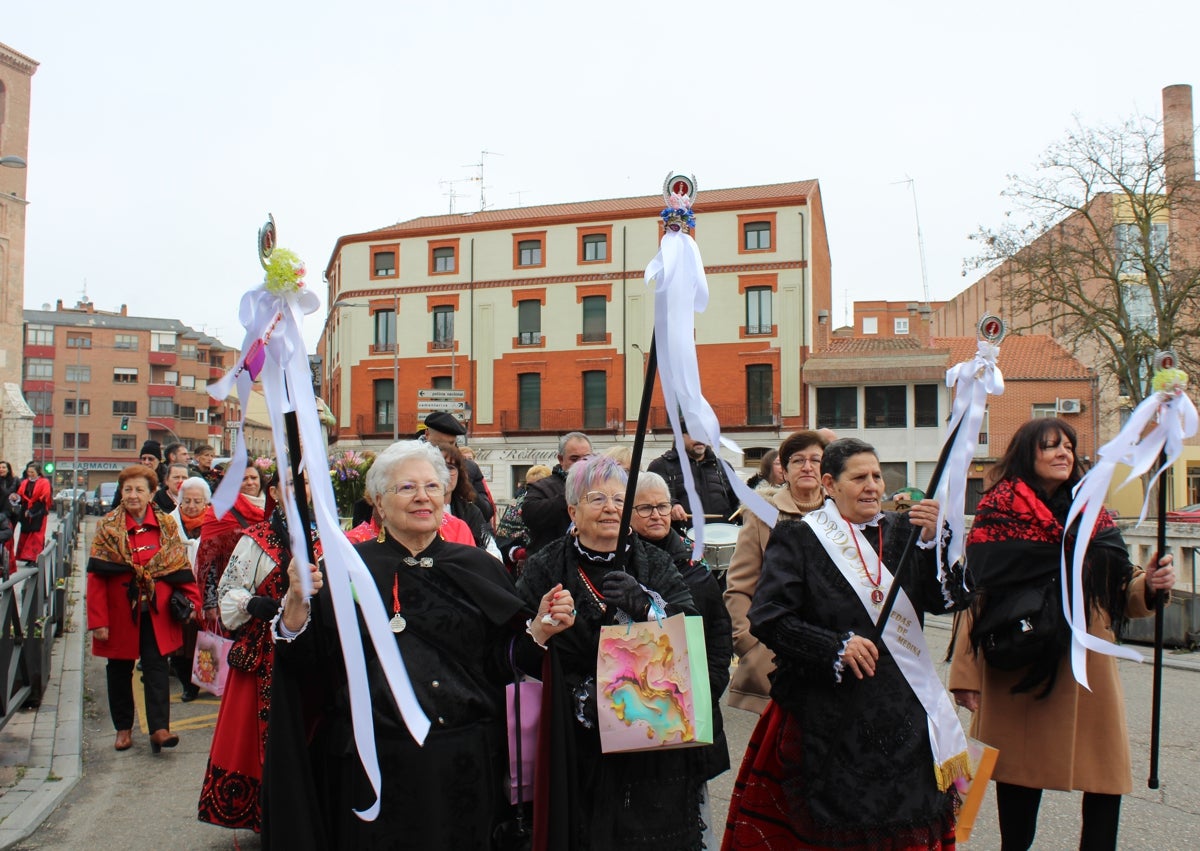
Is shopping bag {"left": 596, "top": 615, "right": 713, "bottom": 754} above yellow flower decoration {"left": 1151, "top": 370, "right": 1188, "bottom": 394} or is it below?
below

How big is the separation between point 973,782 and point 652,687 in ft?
3.86

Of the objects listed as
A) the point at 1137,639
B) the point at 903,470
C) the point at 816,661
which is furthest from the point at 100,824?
the point at 903,470

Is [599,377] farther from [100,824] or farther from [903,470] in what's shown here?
[100,824]

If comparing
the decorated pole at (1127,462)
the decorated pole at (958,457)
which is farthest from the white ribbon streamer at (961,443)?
the decorated pole at (1127,462)

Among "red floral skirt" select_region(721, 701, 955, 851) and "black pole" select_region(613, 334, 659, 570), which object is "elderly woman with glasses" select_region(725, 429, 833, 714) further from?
"black pole" select_region(613, 334, 659, 570)

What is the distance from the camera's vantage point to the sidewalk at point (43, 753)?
520 cm

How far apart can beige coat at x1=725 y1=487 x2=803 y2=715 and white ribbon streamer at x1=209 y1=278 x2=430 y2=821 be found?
2083 millimetres

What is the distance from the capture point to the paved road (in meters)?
4.86

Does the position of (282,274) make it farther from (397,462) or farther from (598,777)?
(598,777)

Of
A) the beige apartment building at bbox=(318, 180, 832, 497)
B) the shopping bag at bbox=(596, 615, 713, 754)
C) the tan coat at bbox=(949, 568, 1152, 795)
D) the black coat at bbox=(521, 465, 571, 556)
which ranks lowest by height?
the tan coat at bbox=(949, 568, 1152, 795)

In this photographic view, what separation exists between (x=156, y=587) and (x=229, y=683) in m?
2.44

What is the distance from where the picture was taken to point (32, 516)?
594 inches

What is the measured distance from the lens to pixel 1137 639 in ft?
35.1

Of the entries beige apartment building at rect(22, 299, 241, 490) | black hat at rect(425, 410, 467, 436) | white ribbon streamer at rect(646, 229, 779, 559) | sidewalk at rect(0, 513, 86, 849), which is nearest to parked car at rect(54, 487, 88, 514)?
sidewalk at rect(0, 513, 86, 849)
